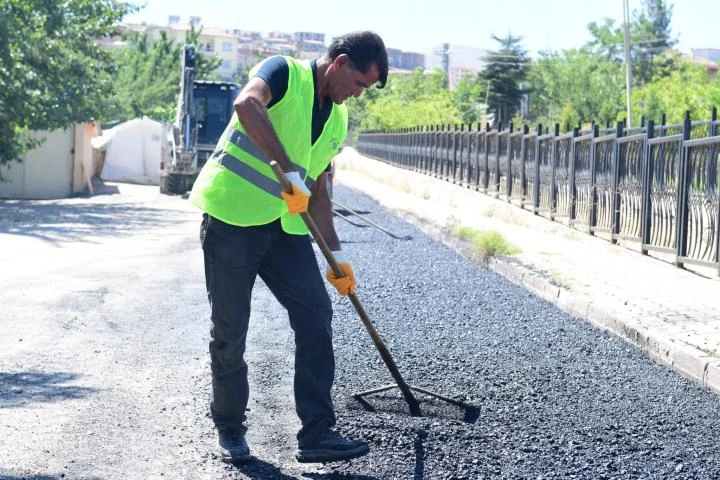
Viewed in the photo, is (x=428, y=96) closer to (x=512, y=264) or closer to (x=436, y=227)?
(x=436, y=227)

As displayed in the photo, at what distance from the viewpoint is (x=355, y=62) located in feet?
17.4

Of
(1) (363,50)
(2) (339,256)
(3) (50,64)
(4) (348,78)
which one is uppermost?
(3) (50,64)

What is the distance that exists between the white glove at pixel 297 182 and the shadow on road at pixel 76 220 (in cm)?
1391

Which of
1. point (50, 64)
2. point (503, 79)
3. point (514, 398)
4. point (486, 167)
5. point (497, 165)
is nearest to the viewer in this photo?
point (514, 398)

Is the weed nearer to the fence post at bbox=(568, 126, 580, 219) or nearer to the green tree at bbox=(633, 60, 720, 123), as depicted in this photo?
the fence post at bbox=(568, 126, 580, 219)

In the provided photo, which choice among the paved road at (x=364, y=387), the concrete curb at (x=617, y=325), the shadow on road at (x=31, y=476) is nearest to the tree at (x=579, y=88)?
the concrete curb at (x=617, y=325)

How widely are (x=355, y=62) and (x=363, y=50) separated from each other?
0.06 meters

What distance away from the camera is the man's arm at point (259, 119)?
5042 mm

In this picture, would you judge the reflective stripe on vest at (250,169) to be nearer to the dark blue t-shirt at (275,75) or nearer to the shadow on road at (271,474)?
the dark blue t-shirt at (275,75)

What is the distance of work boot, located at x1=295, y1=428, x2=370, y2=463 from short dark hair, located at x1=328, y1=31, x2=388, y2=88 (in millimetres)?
1550

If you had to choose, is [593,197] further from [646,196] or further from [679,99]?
[679,99]

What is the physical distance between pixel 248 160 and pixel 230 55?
197417 mm

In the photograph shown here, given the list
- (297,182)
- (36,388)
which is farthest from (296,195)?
(36,388)

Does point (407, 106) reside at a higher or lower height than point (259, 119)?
higher
